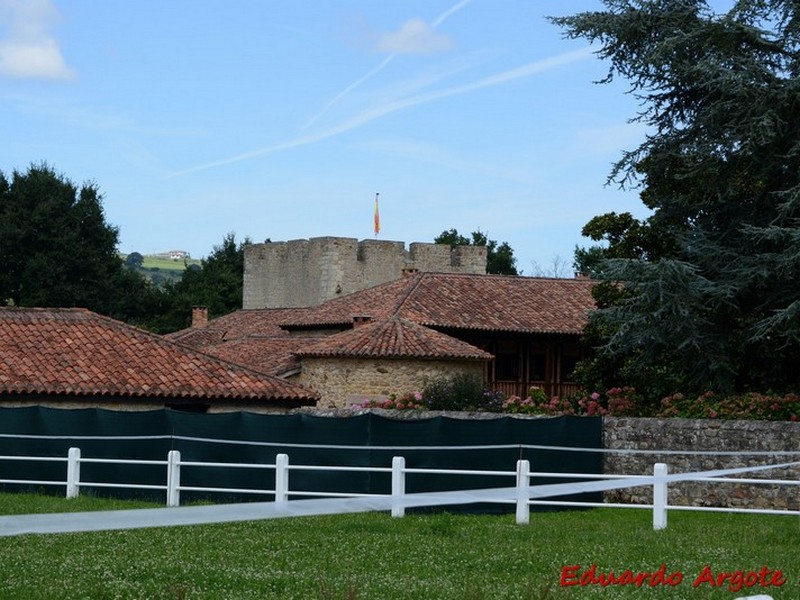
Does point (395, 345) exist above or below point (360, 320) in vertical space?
below

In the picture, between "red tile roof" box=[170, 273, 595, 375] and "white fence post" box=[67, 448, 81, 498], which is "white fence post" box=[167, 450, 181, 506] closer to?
"white fence post" box=[67, 448, 81, 498]

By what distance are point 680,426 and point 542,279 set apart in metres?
31.8

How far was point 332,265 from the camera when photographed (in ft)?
231

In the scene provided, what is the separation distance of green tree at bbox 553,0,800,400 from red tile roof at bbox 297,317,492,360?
10.6m

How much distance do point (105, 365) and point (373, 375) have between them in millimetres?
10794

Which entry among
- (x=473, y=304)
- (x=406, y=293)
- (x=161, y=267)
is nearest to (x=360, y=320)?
(x=406, y=293)

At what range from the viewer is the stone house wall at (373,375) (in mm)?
42969

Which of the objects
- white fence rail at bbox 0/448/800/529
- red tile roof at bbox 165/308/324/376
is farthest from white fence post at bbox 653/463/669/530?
red tile roof at bbox 165/308/324/376

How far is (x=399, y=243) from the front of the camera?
7294 centimetres

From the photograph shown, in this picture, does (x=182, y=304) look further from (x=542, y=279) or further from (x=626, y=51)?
(x=626, y=51)

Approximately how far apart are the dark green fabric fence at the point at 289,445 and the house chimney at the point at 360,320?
75.0ft

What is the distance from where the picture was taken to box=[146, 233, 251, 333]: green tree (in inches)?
3258

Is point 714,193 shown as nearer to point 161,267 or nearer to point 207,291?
point 207,291

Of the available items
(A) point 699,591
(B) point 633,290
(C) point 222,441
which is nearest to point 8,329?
(C) point 222,441
